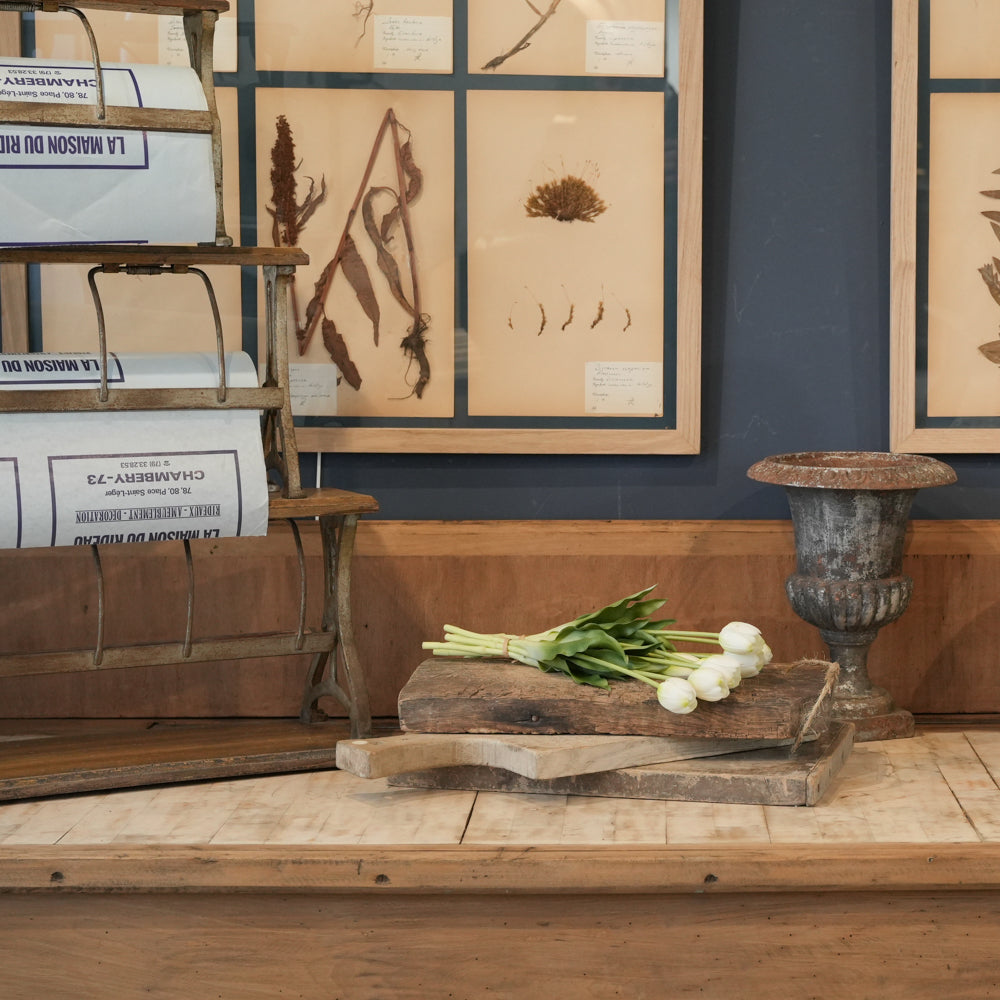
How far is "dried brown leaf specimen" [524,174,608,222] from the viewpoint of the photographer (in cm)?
194

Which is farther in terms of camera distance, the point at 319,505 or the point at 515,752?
the point at 319,505

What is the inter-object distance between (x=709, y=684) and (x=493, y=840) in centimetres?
33

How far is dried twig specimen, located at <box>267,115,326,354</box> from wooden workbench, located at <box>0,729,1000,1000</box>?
37.8 inches

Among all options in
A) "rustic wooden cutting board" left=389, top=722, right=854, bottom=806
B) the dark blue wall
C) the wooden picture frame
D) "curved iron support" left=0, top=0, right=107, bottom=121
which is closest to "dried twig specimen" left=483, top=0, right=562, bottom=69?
the wooden picture frame

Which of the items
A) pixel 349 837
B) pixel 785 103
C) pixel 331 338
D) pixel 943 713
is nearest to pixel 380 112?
pixel 331 338

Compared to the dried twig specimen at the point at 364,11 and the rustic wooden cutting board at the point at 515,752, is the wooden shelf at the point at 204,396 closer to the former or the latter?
the rustic wooden cutting board at the point at 515,752

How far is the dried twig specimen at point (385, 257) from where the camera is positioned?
1945 millimetres

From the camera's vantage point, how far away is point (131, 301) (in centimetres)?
196

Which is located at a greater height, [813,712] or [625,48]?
[625,48]

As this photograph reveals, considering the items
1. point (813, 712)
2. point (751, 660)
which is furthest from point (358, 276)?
point (813, 712)

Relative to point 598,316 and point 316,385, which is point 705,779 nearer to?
point 598,316

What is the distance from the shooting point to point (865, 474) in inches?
66.8

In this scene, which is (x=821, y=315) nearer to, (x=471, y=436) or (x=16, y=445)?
(x=471, y=436)

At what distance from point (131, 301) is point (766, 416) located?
1.04 metres
